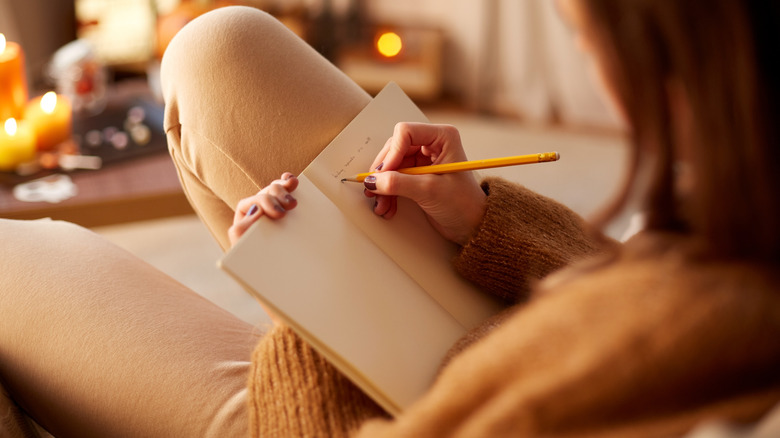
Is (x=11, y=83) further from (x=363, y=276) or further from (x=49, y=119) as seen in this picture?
(x=363, y=276)

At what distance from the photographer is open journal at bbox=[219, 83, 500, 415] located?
0.56 m

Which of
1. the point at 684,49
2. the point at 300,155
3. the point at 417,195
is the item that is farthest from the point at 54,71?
the point at 684,49

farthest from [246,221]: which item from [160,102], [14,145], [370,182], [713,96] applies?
[160,102]

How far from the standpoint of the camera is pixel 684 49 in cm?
42

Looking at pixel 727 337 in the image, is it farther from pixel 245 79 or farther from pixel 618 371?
pixel 245 79

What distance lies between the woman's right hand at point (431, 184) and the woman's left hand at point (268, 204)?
9 centimetres

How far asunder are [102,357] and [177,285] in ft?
0.45

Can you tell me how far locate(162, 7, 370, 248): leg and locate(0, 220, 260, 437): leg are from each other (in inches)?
6.0

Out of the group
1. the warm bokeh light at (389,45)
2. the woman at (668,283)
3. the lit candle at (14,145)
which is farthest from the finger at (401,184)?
Result: the warm bokeh light at (389,45)

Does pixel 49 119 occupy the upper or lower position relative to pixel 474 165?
lower

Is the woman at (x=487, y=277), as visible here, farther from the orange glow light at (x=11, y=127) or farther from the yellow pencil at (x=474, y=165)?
the orange glow light at (x=11, y=127)

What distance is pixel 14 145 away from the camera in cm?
120

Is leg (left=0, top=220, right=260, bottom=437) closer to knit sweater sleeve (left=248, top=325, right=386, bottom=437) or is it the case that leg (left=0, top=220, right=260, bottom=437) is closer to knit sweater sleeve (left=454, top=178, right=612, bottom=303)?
knit sweater sleeve (left=248, top=325, right=386, bottom=437)

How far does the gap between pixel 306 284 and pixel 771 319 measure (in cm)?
34
